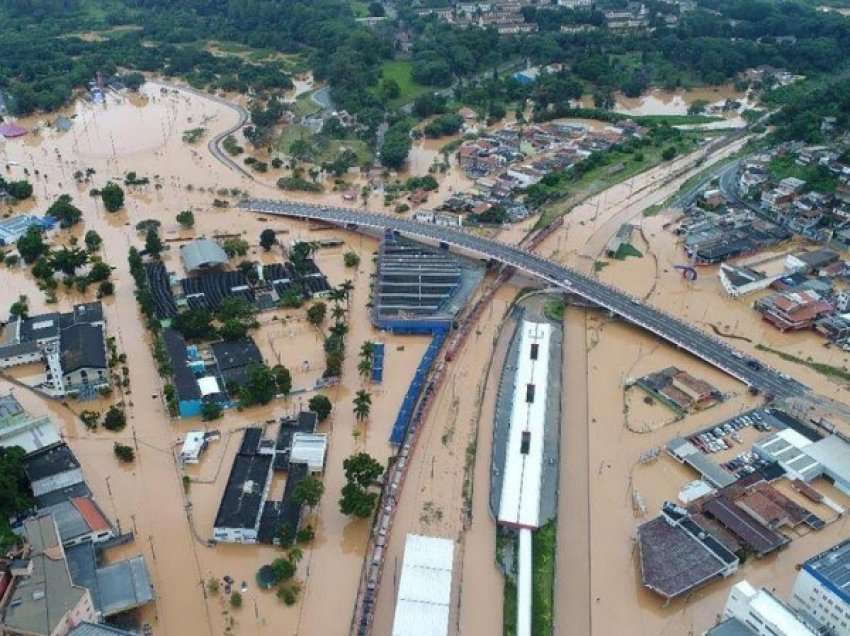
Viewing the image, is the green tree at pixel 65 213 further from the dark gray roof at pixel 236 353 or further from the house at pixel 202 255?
the dark gray roof at pixel 236 353

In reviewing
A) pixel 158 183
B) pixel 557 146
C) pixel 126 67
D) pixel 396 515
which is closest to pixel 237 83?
pixel 126 67

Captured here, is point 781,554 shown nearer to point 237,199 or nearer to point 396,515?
point 396,515

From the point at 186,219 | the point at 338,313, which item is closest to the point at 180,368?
the point at 338,313

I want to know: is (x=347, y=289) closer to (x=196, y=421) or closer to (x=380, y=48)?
(x=196, y=421)

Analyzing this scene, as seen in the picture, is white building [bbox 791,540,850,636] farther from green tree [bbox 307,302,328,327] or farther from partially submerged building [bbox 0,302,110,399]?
partially submerged building [bbox 0,302,110,399]

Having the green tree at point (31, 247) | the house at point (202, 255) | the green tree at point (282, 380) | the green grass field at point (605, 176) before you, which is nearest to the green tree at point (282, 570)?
the green tree at point (282, 380)

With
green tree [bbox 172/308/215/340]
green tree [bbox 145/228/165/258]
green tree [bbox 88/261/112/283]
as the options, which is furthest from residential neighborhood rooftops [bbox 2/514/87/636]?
green tree [bbox 145/228/165/258]
